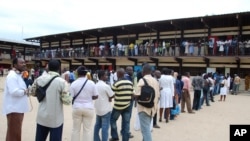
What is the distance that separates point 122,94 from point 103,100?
0.43 metres

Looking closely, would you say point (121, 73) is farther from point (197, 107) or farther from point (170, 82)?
point (197, 107)

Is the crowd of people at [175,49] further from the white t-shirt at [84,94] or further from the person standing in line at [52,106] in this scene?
the person standing in line at [52,106]

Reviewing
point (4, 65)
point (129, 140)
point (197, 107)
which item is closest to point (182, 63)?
point (197, 107)

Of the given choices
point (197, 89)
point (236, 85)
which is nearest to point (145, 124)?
point (197, 89)

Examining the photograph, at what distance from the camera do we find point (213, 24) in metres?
21.9

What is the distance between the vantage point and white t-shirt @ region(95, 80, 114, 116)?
573cm

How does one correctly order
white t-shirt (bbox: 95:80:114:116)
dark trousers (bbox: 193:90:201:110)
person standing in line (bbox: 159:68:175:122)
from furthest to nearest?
dark trousers (bbox: 193:90:201:110), person standing in line (bbox: 159:68:175:122), white t-shirt (bbox: 95:80:114:116)

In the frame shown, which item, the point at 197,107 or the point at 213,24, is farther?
the point at 213,24

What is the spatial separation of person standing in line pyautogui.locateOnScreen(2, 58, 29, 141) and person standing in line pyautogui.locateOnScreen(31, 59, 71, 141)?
31cm

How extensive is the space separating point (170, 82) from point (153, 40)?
55.8 feet

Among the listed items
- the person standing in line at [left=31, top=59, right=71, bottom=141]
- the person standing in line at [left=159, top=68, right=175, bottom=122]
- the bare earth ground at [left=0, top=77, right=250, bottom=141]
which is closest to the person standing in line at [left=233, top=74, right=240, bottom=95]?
the bare earth ground at [left=0, top=77, right=250, bottom=141]

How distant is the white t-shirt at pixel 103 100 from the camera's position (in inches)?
226

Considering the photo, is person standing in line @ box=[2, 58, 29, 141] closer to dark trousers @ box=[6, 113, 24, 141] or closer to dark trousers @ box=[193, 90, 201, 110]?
dark trousers @ box=[6, 113, 24, 141]

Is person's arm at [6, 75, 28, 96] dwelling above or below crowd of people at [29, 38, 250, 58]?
below
